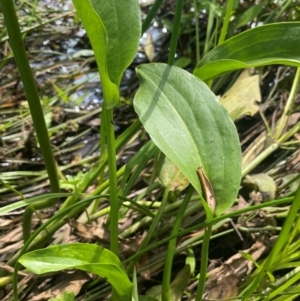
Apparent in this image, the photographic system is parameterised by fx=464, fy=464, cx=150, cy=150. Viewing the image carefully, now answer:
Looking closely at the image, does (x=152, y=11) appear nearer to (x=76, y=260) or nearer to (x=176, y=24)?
(x=176, y=24)

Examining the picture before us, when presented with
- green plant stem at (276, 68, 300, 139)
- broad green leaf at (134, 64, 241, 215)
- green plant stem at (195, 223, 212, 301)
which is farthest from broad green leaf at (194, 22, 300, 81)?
green plant stem at (276, 68, 300, 139)

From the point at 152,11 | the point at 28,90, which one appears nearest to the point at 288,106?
the point at 152,11

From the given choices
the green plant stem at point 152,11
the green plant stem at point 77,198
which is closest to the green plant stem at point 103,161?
the green plant stem at point 77,198

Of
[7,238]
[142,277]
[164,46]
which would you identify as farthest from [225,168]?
[164,46]

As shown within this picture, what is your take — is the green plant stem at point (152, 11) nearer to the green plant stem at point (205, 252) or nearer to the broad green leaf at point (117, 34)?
the broad green leaf at point (117, 34)

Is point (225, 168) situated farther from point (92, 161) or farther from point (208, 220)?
point (92, 161)

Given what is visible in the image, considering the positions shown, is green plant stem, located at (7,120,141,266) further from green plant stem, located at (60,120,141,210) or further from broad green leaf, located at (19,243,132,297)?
broad green leaf, located at (19,243,132,297)
